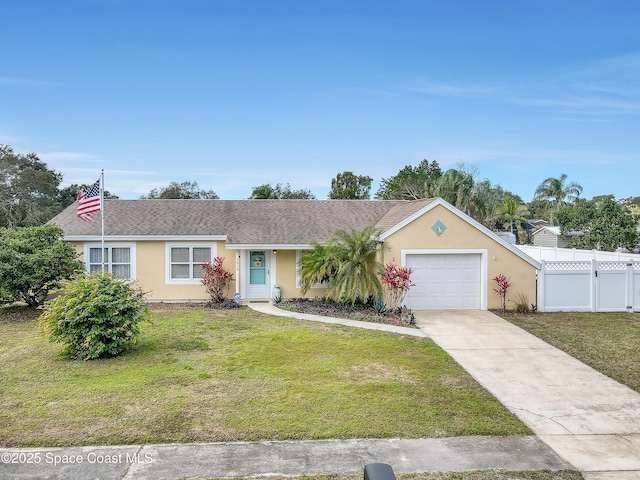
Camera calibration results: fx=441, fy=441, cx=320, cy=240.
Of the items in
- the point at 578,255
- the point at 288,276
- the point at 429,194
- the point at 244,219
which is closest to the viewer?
the point at 288,276

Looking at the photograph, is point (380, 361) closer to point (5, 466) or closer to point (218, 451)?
point (218, 451)

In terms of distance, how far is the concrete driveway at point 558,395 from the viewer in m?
5.35

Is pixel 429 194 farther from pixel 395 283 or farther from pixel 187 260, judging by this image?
pixel 187 260

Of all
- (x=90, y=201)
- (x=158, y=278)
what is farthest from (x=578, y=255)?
(x=90, y=201)

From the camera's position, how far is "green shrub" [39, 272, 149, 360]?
352 inches

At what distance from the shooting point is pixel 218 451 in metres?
5.26

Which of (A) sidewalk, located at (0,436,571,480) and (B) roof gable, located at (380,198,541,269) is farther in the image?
(B) roof gable, located at (380,198,541,269)

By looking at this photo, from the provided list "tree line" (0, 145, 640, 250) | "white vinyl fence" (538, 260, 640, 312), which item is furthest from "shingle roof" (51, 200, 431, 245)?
"tree line" (0, 145, 640, 250)

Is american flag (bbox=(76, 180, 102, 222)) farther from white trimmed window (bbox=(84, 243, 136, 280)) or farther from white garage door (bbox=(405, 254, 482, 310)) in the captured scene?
white garage door (bbox=(405, 254, 482, 310))

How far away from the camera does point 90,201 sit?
47.4 ft

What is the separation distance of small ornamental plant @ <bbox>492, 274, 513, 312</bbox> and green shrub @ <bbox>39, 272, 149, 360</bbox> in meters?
11.3

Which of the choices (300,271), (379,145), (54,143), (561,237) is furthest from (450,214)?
(561,237)

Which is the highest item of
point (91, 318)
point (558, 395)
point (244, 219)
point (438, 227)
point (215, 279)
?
point (244, 219)

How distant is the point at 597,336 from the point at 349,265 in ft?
23.6
